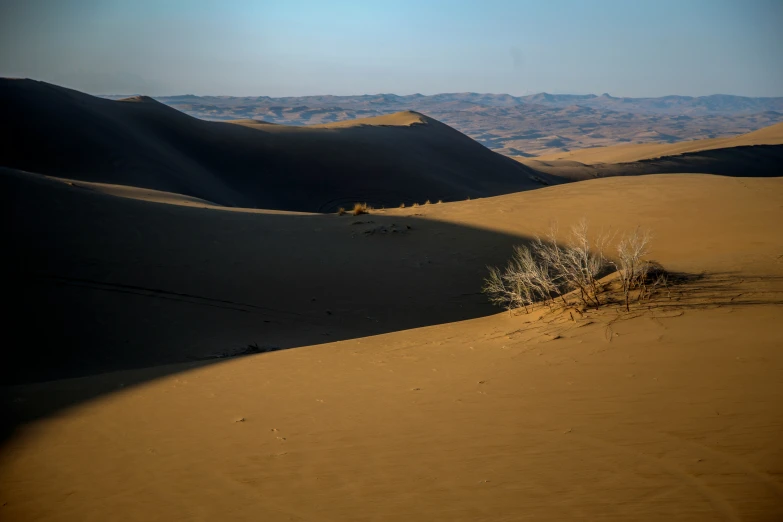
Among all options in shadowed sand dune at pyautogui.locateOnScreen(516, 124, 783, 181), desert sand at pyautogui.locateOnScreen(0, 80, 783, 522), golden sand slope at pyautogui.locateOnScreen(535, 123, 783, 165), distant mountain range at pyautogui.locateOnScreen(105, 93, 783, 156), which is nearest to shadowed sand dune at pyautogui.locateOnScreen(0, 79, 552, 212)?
shadowed sand dune at pyautogui.locateOnScreen(516, 124, 783, 181)

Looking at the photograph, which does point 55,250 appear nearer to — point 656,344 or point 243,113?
point 656,344

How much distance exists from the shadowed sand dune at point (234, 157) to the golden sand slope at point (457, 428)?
18.8 meters

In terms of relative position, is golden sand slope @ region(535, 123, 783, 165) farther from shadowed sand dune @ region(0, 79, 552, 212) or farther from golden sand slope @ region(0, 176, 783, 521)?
golden sand slope @ region(0, 176, 783, 521)

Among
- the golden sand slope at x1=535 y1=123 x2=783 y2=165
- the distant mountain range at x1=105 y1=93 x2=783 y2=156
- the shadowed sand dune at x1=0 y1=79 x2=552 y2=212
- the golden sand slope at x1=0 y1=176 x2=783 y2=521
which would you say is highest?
the distant mountain range at x1=105 y1=93 x2=783 y2=156

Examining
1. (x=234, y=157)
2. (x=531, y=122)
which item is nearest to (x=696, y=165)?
(x=234, y=157)

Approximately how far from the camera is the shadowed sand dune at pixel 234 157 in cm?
2477

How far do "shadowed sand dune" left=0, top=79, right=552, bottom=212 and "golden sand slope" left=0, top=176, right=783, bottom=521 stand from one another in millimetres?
18802

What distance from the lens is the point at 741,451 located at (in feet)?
11.4

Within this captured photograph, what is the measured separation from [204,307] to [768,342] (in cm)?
752

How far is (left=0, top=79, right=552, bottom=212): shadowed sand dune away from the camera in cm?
2477

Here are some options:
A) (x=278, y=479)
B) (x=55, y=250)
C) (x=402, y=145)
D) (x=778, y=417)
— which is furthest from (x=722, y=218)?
(x=402, y=145)

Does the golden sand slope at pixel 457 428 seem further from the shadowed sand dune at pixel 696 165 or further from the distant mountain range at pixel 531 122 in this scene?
the distant mountain range at pixel 531 122

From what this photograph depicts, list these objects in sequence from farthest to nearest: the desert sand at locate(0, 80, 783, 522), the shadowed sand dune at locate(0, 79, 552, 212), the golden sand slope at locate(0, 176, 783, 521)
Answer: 1. the shadowed sand dune at locate(0, 79, 552, 212)
2. the desert sand at locate(0, 80, 783, 522)
3. the golden sand slope at locate(0, 176, 783, 521)

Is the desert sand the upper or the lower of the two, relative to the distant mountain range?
lower
